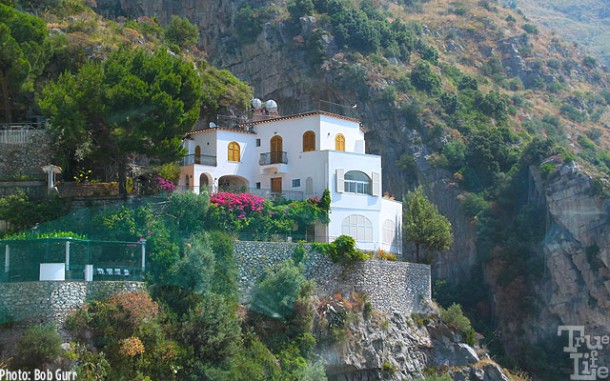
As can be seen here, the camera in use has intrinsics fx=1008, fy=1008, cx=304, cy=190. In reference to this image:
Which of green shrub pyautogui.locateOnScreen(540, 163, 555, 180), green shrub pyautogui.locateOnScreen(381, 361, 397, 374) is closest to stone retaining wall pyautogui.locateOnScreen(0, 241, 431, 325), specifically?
green shrub pyautogui.locateOnScreen(381, 361, 397, 374)

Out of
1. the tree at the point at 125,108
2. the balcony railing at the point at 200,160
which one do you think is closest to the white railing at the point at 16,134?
the tree at the point at 125,108

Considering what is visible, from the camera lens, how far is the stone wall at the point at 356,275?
1752 inches

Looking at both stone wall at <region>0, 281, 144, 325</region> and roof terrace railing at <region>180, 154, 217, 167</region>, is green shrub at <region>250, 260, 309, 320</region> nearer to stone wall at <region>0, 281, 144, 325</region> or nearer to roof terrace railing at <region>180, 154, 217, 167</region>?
stone wall at <region>0, 281, 144, 325</region>

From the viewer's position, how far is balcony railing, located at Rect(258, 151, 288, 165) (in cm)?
5247

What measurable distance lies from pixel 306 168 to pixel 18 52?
15.3 m

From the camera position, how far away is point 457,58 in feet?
293

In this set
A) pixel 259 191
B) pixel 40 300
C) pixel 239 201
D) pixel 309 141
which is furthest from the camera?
pixel 309 141

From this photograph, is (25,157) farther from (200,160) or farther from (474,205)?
(474,205)

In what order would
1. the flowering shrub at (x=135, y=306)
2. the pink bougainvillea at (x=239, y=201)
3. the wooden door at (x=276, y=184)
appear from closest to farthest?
1. the flowering shrub at (x=135, y=306)
2. the pink bougainvillea at (x=239, y=201)
3. the wooden door at (x=276, y=184)

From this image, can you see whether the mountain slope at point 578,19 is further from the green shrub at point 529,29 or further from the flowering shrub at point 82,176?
the flowering shrub at point 82,176

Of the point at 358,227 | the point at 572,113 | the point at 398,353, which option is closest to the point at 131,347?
the point at 398,353

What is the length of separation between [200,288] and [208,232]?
363cm

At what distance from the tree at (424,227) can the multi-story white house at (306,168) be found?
974 millimetres

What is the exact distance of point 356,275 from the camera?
156 ft
